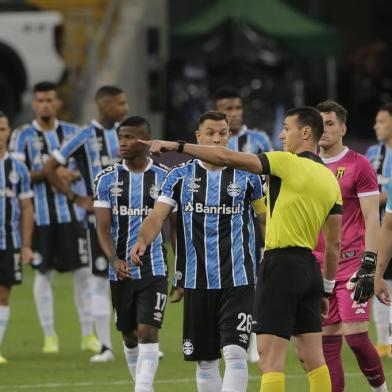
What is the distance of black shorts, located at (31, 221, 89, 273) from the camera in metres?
16.4

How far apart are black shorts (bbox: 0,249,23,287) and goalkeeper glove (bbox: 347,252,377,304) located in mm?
4888

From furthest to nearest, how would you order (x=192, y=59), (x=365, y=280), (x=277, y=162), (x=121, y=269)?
(x=192, y=59), (x=121, y=269), (x=365, y=280), (x=277, y=162)

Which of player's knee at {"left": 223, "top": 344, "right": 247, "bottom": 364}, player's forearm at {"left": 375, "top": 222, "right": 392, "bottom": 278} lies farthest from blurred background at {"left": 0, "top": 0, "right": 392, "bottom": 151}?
player's forearm at {"left": 375, "top": 222, "right": 392, "bottom": 278}

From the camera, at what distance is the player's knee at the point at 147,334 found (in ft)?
40.3

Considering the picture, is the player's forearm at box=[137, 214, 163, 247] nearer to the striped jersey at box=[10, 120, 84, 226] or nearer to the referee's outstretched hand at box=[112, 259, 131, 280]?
the referee's outstretched hand at box=[112, 259, 131, 280]

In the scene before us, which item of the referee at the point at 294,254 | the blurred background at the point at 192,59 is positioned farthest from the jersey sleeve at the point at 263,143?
the blurred background at the point at 192,59

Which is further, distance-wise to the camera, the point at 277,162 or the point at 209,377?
the point at 209,377

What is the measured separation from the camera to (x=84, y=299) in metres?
16.4

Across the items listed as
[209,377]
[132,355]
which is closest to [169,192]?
[209,377]

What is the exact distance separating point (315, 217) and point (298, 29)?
18903 millimetres

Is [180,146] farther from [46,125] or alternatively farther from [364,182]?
[46,125]

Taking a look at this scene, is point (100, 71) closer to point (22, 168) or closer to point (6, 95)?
point (6, 95)

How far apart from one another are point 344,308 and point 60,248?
496cm

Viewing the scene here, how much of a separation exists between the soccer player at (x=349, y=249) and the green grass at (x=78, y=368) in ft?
4.23
